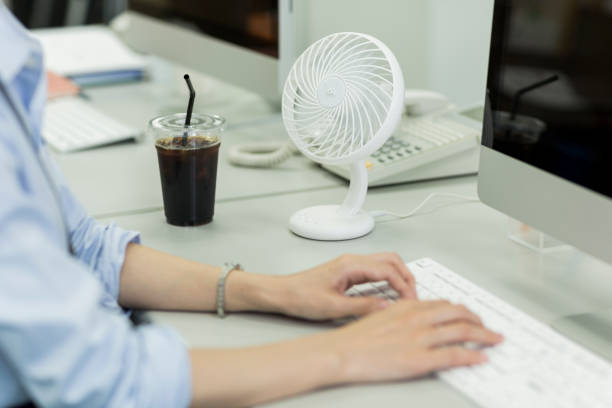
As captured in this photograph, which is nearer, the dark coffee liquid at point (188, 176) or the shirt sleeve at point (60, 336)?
the shirt sleeve at point (60, 336)

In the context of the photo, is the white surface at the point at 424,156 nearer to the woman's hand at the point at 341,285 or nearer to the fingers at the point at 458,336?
the woman's hand at the point at 341,285

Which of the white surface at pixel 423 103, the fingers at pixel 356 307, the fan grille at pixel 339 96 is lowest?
the fingers at pixel 356 307

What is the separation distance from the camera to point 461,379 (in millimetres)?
686

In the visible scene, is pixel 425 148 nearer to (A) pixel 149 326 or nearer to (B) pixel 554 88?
(B) pixel 554 88

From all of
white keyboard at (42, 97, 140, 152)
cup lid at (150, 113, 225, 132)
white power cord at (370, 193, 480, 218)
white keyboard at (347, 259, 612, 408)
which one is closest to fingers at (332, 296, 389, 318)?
white keyboard at (347, 259, 612, 408)

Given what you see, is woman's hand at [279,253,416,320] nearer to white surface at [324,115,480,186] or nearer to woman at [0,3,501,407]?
woman at [0,3,501,407]

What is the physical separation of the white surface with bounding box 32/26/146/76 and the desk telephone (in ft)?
2.81

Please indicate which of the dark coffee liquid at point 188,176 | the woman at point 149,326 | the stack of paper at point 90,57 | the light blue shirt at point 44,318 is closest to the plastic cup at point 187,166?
the dark coffee liquid at point 188,176

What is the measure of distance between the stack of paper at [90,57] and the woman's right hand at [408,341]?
1550 mm

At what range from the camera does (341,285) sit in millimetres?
836

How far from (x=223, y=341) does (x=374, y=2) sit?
2.58 ft

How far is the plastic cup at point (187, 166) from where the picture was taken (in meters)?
1.10

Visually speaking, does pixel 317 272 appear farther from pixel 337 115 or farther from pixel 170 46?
pixel 170 46

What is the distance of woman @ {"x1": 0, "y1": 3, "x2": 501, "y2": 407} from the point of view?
59cm
